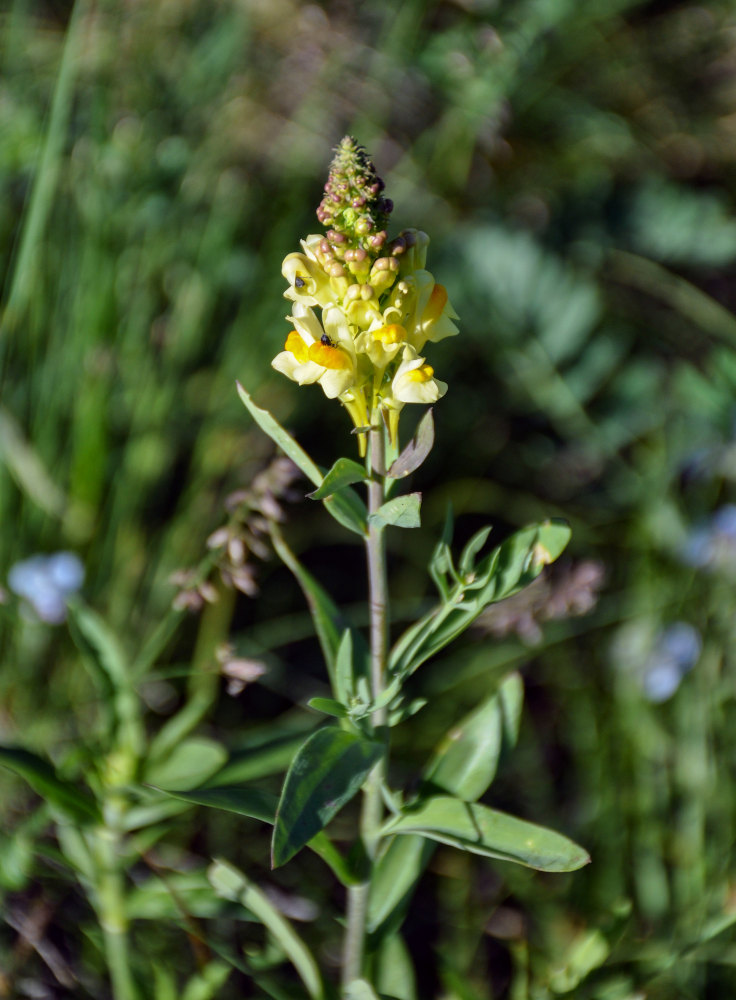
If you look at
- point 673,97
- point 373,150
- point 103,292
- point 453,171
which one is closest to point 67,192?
point 103,292

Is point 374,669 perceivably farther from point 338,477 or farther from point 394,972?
point 394,972

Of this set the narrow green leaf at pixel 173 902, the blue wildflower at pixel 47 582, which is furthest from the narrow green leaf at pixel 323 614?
the blue wildflower at pixel 47 582

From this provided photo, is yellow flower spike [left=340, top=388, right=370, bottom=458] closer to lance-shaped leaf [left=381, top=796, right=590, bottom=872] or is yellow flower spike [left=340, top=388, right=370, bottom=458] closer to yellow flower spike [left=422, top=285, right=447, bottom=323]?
yellow flower spike [left=422, top=285, right=447, bottom=323]

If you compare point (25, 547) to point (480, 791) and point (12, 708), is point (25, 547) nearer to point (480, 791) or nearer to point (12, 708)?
point (12, 708)

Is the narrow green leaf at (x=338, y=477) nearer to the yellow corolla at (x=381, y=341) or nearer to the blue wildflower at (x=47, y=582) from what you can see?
the yellow corolla at (x=381, y=341)

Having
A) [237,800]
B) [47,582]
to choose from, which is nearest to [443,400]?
[47,582]

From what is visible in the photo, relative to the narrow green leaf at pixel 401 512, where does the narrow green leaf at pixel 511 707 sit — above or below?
below
